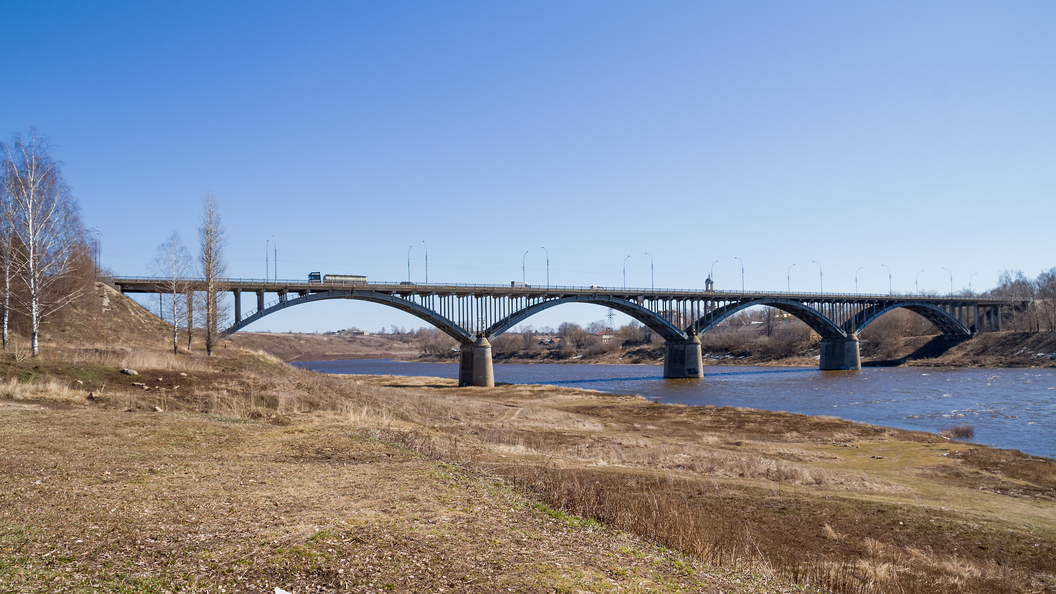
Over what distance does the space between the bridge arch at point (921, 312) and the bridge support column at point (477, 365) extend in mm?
65886

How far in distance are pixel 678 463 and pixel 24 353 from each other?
24.8 meters

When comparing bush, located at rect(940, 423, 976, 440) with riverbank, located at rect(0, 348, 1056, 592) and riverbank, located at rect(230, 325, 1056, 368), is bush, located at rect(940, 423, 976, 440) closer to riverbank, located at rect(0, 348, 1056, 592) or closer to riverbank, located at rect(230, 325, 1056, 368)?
riverbank, located at rect(0, 348, 1056, 592)

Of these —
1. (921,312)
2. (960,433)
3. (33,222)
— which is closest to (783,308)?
(921,312)

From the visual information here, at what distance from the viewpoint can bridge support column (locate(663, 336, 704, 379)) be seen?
302 ft

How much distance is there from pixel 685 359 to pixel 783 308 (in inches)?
937

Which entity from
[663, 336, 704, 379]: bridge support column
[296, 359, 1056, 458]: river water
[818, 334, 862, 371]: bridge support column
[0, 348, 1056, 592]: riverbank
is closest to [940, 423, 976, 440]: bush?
[296, 359, 1056, 458]: river water

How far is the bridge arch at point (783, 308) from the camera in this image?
313ft

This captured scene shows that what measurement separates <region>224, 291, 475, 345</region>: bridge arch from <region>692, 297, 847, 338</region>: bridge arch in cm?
3746

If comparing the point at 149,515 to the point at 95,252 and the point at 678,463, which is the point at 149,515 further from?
the point at 95,252

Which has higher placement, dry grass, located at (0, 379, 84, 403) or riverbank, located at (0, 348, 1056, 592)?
dry grass, located at (0, 379, 84, 403)

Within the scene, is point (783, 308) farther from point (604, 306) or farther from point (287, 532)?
point (287, 532)

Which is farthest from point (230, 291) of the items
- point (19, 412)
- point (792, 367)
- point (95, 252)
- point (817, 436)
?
point (792, 367)

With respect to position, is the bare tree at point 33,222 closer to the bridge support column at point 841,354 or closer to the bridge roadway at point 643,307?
the bridge roadway at point 643,307

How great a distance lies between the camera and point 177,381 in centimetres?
2452
